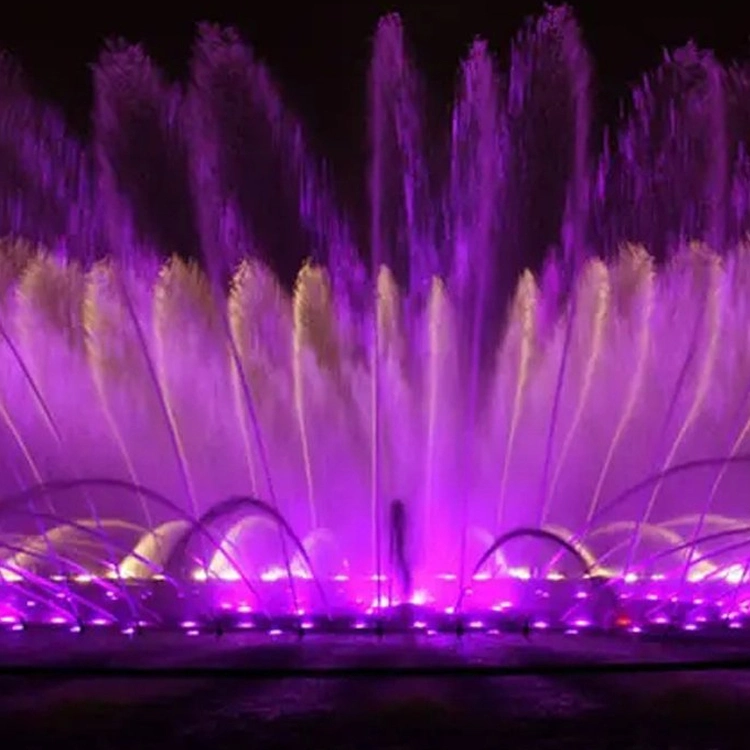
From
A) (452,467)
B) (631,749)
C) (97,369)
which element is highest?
(97,369)

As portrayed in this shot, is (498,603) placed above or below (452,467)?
below

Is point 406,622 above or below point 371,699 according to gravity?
above

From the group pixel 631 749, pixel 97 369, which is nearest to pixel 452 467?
pixel 97 369

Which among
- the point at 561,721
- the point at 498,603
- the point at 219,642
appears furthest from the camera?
the point at 498,603

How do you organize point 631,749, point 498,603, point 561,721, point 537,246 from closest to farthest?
point 631,749 < point 561,721 < point 498,603 < point 537,246

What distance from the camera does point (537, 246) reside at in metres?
27.5

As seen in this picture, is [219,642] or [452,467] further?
[452,467]

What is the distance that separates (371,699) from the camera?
11.8m

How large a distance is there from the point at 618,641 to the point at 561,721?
16.0 feet

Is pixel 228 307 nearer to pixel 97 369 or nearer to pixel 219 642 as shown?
pixel 97 369

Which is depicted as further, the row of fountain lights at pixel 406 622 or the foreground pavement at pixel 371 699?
the row of fountain lights at pixel 406 622

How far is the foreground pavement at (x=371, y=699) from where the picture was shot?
408 inches

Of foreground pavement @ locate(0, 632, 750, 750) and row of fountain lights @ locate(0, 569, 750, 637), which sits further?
row of fountain lights @ locate(0, 569, 750, 637)

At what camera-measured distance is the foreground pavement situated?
10375 mm
